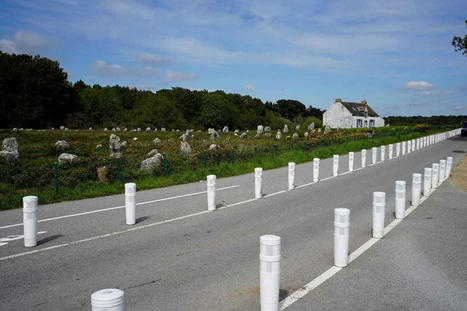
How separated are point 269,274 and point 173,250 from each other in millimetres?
3055

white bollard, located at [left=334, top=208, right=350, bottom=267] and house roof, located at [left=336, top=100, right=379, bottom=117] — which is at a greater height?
house roof, located at [left=336, top=100, right=379, bottom=117]

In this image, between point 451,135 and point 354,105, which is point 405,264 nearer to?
point 451,135

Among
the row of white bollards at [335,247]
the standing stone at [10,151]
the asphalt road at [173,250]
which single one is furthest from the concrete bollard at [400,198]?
the standing stone at [10,151]

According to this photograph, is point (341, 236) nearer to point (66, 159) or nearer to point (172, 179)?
point (172, 179)

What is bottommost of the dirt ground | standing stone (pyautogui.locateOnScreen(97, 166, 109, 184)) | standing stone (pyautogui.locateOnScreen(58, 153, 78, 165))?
the dirt ground

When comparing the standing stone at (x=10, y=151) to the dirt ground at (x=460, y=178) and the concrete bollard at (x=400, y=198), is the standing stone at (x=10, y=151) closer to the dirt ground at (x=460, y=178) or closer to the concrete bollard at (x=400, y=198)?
the concrete bollard at (x=400, y=198)

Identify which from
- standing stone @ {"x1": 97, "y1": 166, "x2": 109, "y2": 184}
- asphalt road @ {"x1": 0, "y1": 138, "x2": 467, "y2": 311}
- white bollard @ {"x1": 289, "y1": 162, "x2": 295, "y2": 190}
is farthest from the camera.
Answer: standing stone @ {"x1": 97, "y1": 166, "x2": 109, "y2": 184}

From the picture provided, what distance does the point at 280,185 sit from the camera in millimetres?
15844

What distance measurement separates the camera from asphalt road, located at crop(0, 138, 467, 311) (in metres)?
5.23

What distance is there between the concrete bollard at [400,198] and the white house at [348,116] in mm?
74453

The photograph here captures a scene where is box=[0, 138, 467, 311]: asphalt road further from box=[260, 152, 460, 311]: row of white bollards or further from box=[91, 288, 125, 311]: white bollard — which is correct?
box=[91, 288, 125, 311]: white bollard

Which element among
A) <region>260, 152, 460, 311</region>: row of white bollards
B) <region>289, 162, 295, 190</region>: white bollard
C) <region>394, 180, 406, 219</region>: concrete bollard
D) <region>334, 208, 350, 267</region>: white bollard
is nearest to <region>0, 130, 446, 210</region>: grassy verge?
<region>289, 162, 295, 190</region>: white bollard

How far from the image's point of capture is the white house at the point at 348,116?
82250mm

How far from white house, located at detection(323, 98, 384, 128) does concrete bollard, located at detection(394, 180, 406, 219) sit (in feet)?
244
